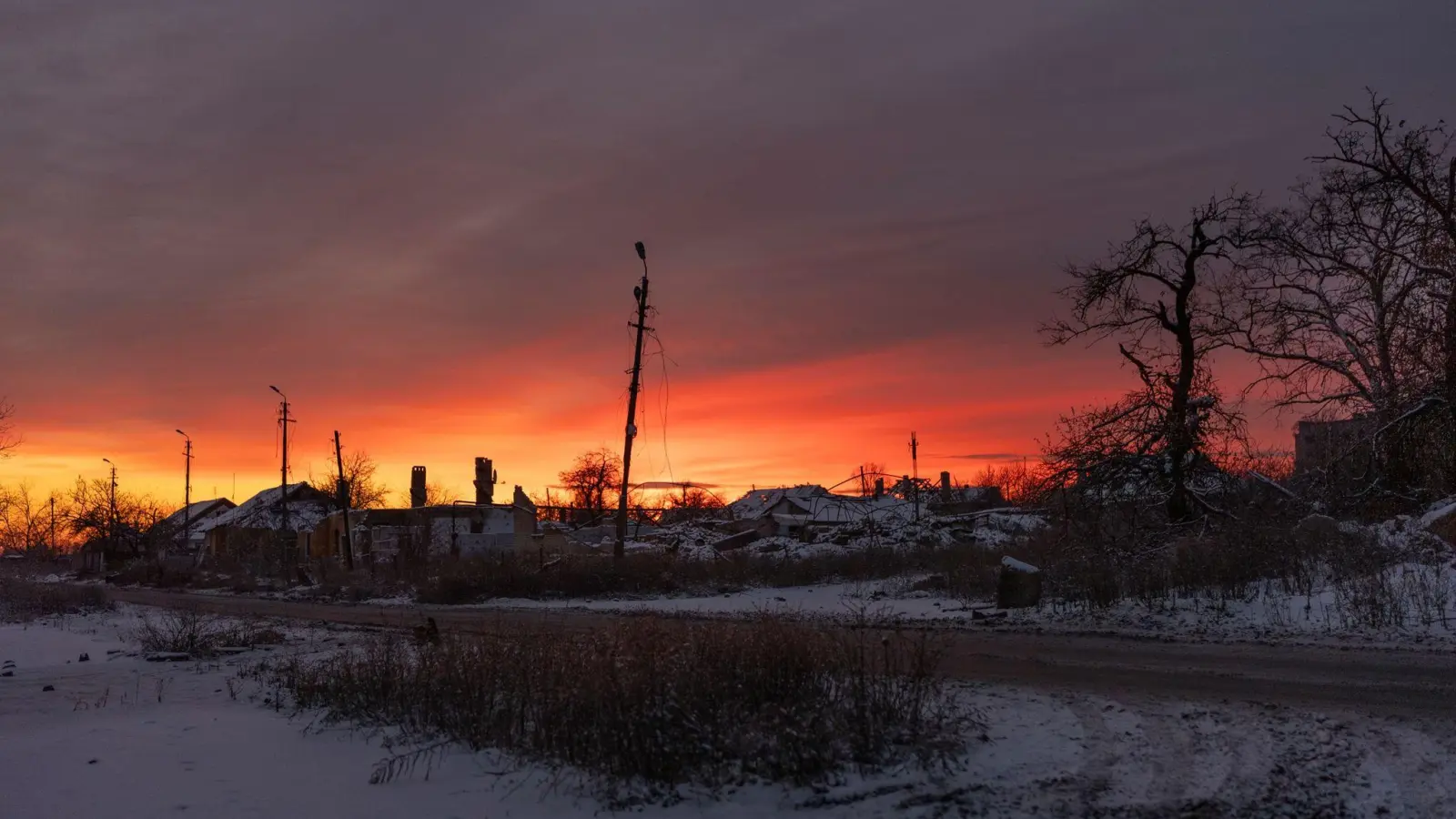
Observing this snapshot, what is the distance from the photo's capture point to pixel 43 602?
2802 centimetres

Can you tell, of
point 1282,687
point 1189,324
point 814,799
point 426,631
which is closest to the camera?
point 814,799

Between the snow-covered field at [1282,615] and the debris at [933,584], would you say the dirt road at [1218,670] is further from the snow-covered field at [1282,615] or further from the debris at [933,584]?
the debris at [933,584]

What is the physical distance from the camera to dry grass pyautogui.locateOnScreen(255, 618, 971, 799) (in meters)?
7.11

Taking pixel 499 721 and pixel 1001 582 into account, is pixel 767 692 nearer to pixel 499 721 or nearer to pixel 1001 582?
pixel 499 721

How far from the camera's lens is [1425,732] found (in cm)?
Result: 741

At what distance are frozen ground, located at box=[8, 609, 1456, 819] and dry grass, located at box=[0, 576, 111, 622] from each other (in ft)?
62.5

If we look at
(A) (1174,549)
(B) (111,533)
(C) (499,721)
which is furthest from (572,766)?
(B) (111,533)

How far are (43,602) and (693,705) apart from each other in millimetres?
27752

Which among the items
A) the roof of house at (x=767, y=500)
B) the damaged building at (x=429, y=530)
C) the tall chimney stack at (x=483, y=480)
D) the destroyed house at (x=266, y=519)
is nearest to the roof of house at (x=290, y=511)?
the destroyed house at (x=266, y=519)

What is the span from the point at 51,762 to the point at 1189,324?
21301mm

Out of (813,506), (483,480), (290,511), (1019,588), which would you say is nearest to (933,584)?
(1019,588)

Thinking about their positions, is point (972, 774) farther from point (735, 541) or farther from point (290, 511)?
point (290, 511)

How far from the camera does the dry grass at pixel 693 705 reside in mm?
7113

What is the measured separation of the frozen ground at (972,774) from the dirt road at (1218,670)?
0.63 m
